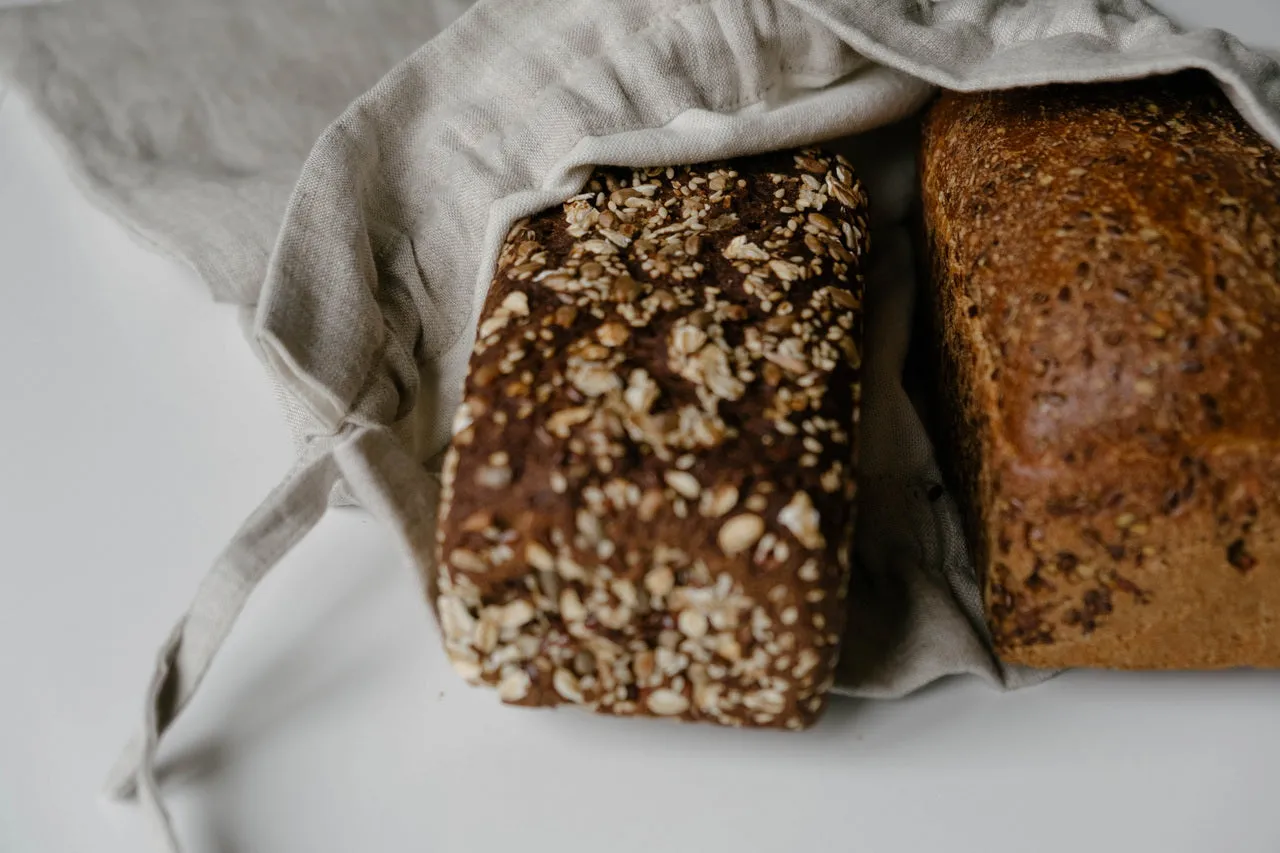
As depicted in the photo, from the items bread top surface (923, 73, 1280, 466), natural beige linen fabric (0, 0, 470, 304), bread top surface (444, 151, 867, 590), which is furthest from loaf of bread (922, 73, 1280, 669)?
natural beige linen fabric (0, 0, 470, 304)

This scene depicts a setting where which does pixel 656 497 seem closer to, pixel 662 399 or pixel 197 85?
pixel 662 399

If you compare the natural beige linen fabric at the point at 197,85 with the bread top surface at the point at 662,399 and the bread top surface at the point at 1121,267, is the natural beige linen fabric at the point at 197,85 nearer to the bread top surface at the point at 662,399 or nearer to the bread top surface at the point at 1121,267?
the bread top surface at the point at 662,399

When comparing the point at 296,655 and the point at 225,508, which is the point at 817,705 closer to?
the point at 296,655

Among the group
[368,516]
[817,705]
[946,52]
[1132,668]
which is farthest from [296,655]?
[946,52]

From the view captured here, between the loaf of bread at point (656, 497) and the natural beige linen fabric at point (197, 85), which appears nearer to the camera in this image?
the loaf of bread at point (656, 497)

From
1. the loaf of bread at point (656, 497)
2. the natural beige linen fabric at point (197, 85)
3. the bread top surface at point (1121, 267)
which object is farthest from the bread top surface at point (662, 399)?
the natural beige linen fabric at point (197, 85)

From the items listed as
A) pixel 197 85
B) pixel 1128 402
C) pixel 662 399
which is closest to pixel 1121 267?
pixel 1128 402
